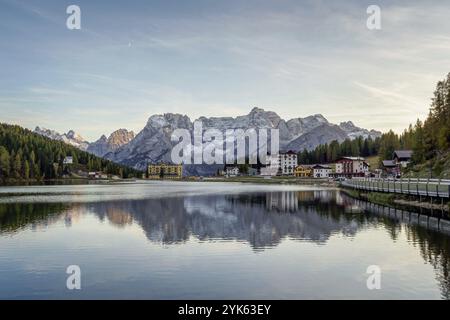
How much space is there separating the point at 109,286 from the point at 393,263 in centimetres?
1910

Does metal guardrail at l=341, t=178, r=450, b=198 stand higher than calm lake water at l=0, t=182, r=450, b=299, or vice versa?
metal guardrail at l=341, t=178, r=450, b=198

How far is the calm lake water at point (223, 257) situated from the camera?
85.2ft

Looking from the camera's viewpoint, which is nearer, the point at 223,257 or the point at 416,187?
the point at 223,257

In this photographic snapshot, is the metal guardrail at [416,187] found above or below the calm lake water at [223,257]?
above

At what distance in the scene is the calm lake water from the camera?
85.2ft

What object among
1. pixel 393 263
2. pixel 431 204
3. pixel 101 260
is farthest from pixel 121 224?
pixel 431 204

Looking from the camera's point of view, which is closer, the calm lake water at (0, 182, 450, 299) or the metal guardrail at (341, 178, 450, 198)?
the calm lake water at (0, 182, 450, 299)

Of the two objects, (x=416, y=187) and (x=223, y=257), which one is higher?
(x=416, y=187)

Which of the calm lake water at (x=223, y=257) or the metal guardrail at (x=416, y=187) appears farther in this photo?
the metal guardrail at (x=416, y=187)

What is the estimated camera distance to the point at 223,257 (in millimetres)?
Result: 35531

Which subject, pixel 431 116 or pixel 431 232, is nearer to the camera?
pixel 431 232

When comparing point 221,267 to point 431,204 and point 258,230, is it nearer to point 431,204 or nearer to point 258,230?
point 258,230

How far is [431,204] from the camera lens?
58.4m
